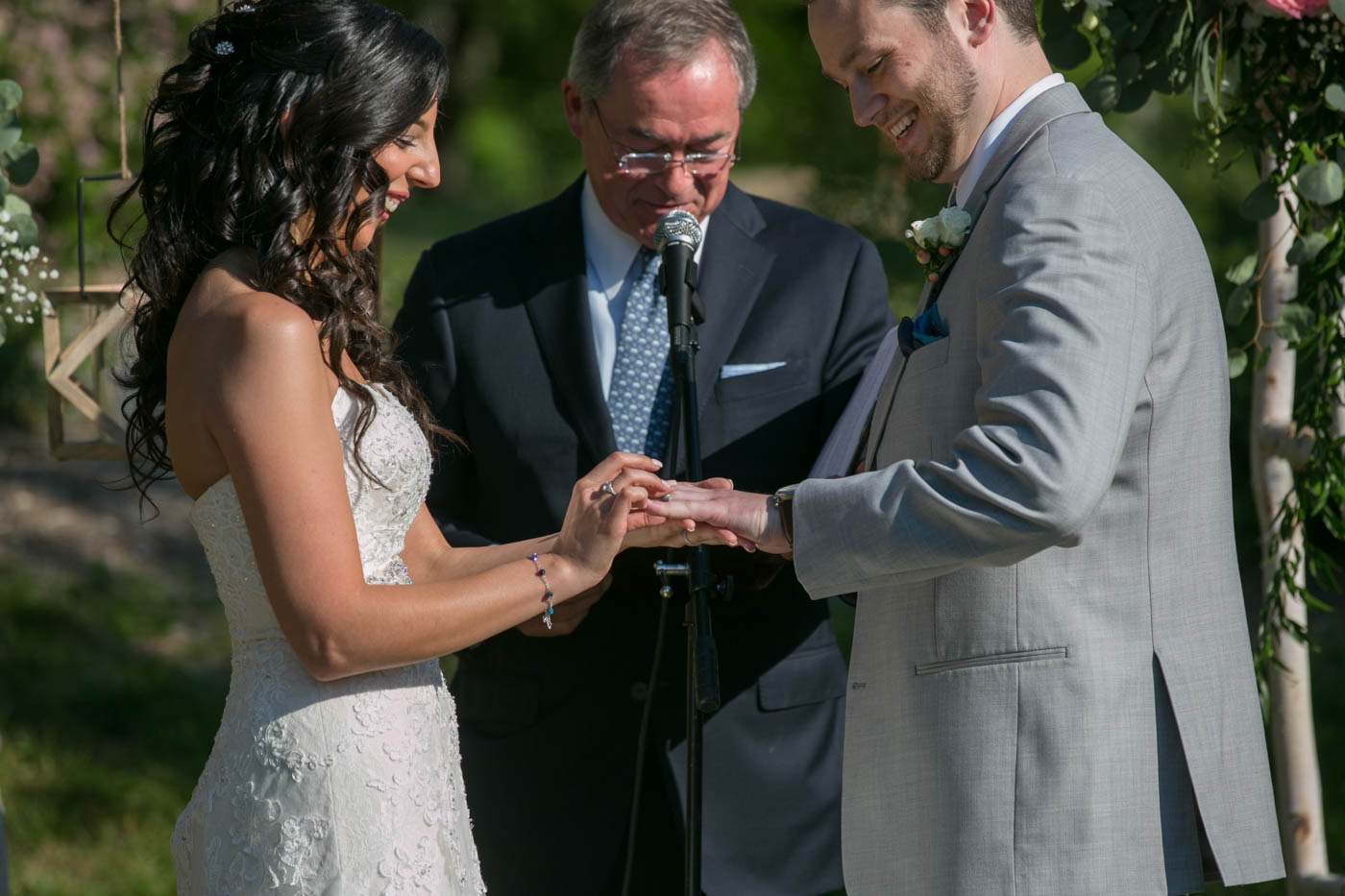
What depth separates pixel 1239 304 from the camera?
3.29m

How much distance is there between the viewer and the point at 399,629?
228cm

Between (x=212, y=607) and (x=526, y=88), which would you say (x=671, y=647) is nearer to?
(x=212, y=607)

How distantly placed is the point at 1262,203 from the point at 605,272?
4.85ft

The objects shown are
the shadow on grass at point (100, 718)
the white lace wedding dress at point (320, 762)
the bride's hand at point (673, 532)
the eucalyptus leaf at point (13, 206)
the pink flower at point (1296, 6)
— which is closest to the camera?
the white lace wedding dress at point (320, 762)

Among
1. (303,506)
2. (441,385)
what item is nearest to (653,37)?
(441,385)

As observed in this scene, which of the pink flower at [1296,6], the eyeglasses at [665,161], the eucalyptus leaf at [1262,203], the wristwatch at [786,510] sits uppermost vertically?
the pink flower at [1296,6]

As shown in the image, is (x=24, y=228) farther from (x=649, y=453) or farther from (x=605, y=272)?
(x=649, y=453)

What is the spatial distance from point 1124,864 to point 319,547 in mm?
1329

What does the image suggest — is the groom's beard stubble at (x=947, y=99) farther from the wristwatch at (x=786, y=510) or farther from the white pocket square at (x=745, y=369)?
the white pocket square at (x=745, y=369)

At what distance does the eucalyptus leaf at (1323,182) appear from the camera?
9.68ft

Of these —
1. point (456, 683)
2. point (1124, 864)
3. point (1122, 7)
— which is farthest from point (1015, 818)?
point (1122, 7)

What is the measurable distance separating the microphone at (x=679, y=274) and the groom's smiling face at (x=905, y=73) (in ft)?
1.29

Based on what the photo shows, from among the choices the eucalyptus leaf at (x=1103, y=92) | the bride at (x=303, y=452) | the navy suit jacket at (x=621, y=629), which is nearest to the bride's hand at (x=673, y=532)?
the bride at (x=303, y=452)

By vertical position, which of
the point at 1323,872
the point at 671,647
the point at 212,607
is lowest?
the point at 212,607
